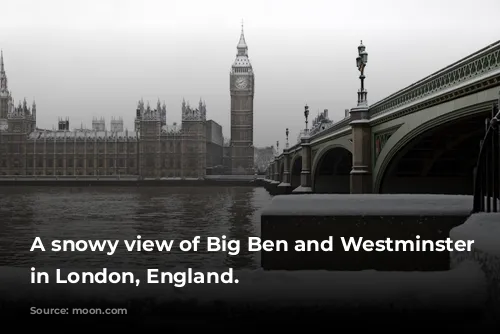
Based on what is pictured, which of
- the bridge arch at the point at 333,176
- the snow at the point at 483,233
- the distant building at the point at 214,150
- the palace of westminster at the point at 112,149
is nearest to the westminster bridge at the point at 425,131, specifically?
the snow at the point at 483,233

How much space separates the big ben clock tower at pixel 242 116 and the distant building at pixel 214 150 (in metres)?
4.24

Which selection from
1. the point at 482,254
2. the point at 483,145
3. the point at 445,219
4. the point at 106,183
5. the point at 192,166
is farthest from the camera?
the point at 192,166

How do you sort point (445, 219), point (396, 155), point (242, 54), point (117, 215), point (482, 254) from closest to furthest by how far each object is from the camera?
point (482, 254) < point (445, 219) < point (396, 155) < point (117, 215) < point (242, 54)

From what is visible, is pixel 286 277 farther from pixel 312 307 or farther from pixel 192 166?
pixel 192 166

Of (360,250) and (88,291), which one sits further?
(360,250)

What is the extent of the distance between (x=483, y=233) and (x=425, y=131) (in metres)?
12.4

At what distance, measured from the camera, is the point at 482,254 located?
3.25 m

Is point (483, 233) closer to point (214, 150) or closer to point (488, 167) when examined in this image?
point (488, 167)

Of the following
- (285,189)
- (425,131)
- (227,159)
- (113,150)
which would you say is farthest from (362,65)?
(227,159)

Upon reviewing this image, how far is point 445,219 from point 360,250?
1202 mm

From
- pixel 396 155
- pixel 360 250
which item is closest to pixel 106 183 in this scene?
pixel 396 155

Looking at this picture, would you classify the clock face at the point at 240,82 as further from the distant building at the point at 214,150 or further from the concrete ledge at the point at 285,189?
the concrete ledge at the point at 285,189

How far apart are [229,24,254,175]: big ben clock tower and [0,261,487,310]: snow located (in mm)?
120453

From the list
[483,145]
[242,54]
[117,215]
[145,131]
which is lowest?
[117,215]
